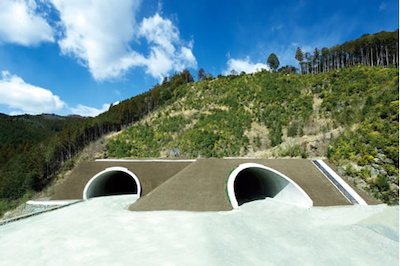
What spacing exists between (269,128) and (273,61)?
3800 centimetres

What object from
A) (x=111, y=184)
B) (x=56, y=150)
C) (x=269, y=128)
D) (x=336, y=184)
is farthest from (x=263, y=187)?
(x=56, y=150)

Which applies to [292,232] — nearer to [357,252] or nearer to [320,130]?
[357,252]

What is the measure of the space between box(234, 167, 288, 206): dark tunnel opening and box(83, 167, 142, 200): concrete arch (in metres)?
8.48

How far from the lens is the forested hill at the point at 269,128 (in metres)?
16.3

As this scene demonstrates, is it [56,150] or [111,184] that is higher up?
[56,150]

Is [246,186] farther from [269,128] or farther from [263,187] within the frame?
[269,128]

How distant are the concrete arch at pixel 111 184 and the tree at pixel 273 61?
5666 centimetres

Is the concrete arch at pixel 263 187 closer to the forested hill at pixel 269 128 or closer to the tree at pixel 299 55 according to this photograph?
the forested hill at pixel 269 128

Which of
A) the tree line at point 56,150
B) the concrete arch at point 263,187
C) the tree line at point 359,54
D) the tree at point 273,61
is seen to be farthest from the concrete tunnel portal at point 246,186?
the tree at point 273,61

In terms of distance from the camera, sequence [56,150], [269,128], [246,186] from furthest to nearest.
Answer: [56,150] → [269,128] → [246,186]

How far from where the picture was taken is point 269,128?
33.4 metres

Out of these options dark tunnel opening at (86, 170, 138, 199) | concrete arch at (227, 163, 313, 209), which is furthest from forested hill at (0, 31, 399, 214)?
dark tunnel opening at (86, 170, 138, 199)

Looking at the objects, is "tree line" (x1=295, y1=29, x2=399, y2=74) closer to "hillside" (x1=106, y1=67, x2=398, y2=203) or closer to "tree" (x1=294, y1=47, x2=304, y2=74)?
"tree" (x1=294, y1=47, x2=304, y2=74)

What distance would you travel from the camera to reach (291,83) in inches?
1766
